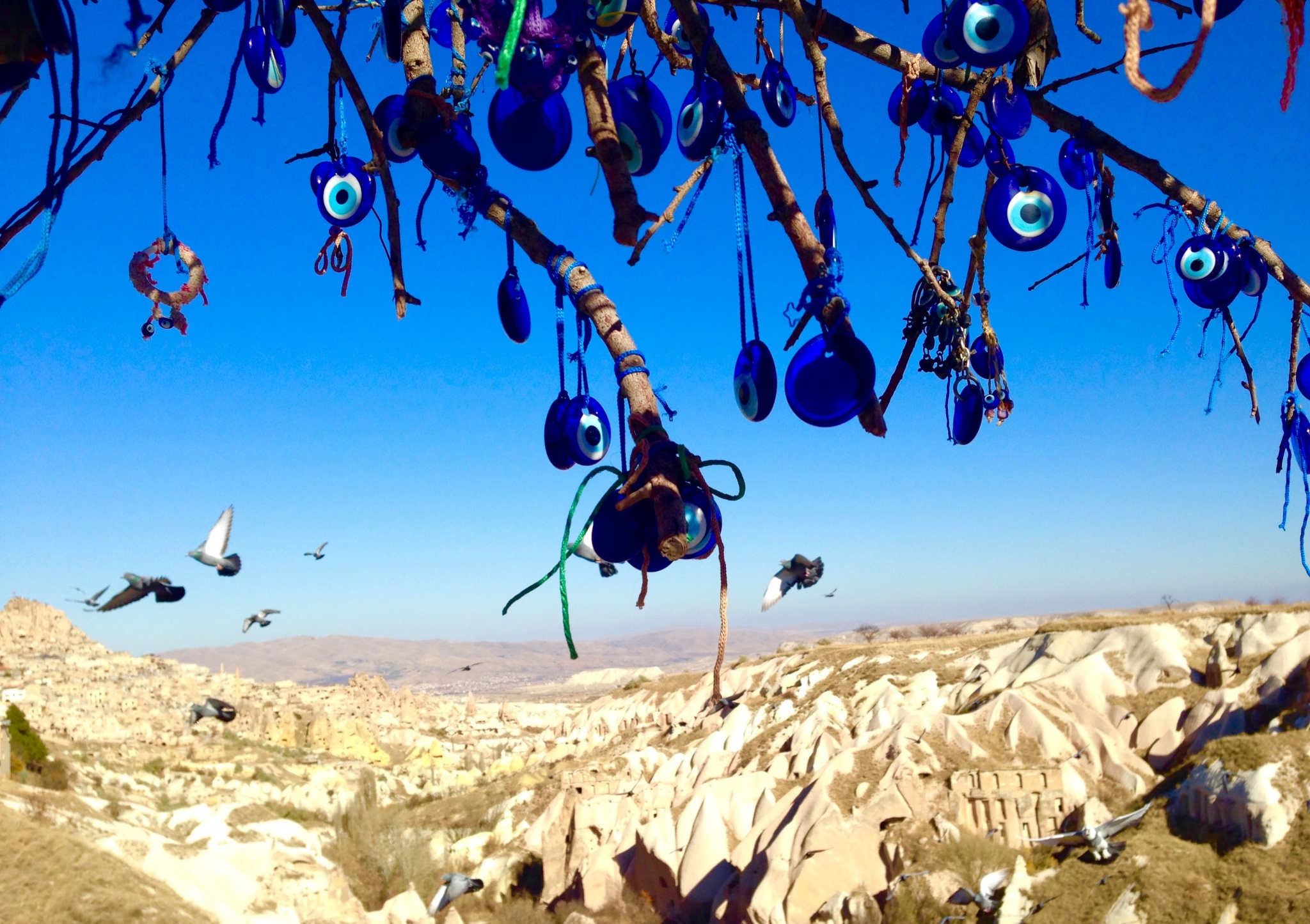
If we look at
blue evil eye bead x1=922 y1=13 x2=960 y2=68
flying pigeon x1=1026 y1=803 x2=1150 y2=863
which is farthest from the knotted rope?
flying pigeon x1=1026 y1=803 x2=1150 y2=863

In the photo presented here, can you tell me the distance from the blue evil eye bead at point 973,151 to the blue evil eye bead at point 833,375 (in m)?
1.43

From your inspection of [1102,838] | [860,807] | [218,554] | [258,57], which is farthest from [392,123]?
[860,807]

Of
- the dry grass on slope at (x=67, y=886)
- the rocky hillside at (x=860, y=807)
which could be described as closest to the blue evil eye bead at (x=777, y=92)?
the rocky hillside at (x=860, y=807)

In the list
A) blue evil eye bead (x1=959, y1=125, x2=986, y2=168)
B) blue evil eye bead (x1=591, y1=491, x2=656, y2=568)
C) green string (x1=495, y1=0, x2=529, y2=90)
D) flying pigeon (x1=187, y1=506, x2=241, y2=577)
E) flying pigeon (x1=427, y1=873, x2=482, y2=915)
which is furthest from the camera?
flying pigeon (x1=427, y1=873, x2=482, y2=915)

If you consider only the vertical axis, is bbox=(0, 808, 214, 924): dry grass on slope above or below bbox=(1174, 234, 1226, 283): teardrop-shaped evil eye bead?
below

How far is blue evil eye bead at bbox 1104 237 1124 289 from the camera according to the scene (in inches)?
98.7

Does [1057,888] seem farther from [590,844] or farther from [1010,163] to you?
[1010,163]

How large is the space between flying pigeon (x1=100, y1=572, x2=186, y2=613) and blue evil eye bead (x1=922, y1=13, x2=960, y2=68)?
3869 mm

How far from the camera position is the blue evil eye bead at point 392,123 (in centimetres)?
164

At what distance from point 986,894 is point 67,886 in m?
8.69

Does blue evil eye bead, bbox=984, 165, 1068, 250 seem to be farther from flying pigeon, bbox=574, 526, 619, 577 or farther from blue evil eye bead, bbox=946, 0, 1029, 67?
flying pigeon, bbox=574, 526, 619, 577

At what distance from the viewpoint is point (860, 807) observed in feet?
35.7

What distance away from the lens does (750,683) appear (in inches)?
928

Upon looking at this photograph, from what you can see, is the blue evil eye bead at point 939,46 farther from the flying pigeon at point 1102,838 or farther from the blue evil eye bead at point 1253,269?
the flying pigeon at point 1102,838
